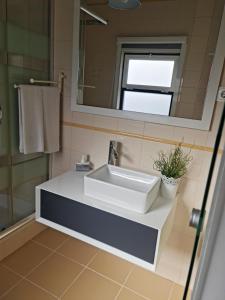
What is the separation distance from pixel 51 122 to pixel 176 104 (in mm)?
935

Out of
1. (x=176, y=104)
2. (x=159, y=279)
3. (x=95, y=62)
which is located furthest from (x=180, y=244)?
(x=95, y=62)

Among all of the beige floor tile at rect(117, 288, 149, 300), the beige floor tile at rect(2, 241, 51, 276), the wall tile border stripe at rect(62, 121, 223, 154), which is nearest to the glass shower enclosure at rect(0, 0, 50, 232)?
the beige floor tile at rect(2, 241, 51, 276)

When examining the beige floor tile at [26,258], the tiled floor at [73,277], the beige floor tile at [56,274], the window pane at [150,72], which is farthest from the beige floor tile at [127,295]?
the window pane at [150,72]

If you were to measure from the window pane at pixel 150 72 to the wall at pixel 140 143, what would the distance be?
0.89ft

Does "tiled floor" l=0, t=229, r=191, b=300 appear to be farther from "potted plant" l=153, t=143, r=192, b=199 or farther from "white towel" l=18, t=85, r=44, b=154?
"white towel" l=18, t=85, r=44, b=154

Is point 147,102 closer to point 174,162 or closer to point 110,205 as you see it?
point 174,162

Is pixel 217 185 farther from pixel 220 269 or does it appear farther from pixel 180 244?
pixel 180 244

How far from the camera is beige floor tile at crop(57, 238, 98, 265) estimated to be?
5.93ft

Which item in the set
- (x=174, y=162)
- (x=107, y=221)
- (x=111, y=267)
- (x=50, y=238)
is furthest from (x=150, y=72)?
(x=50, y=238)

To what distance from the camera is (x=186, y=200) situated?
1.46 metres

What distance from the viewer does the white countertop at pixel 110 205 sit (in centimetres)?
111

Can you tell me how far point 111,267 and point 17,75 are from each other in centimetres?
162

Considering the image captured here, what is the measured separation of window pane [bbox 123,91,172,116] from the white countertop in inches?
22.7

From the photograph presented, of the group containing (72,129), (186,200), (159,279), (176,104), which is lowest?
(159,279)
